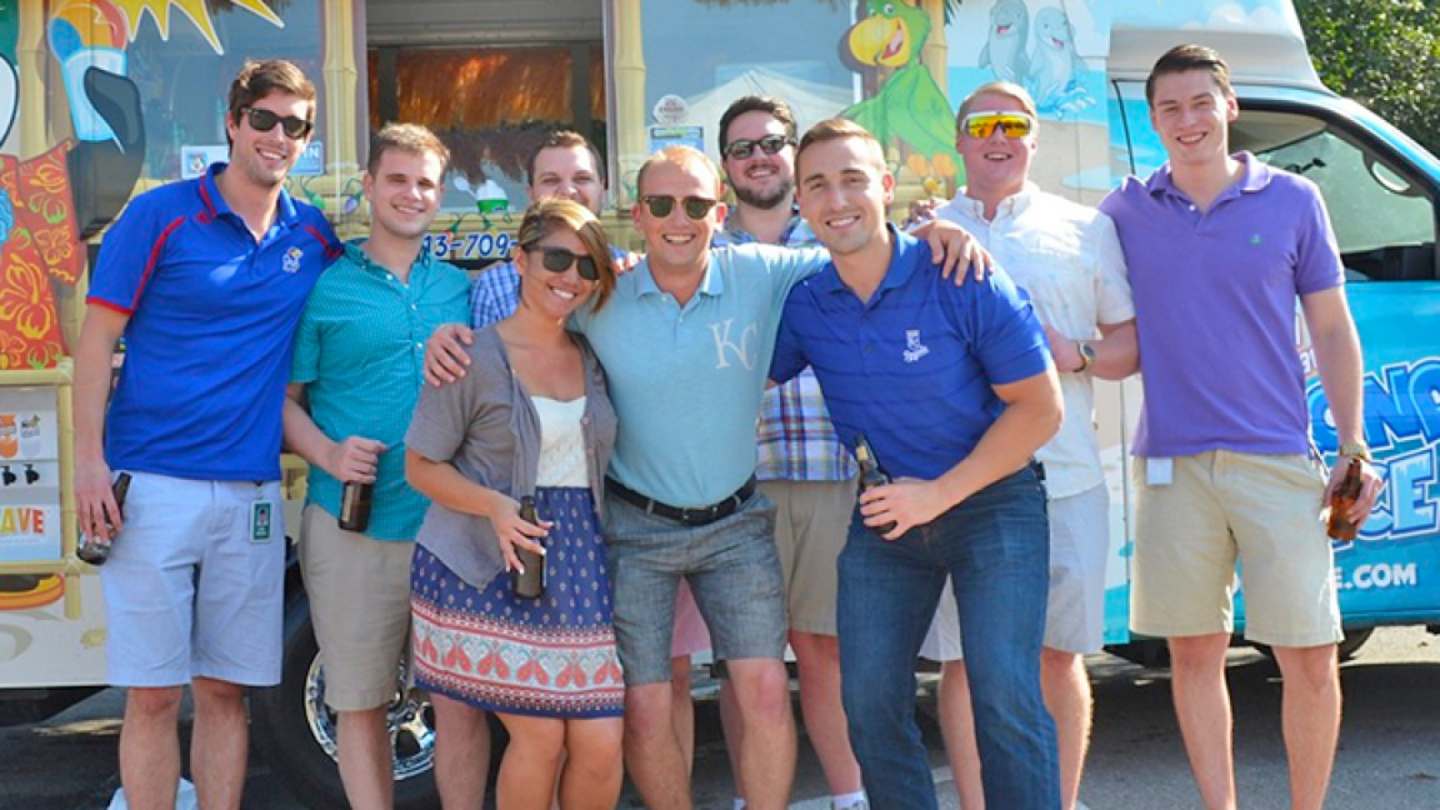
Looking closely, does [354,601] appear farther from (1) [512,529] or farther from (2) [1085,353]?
(2) [1085,353]

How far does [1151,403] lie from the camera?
419 centimetres

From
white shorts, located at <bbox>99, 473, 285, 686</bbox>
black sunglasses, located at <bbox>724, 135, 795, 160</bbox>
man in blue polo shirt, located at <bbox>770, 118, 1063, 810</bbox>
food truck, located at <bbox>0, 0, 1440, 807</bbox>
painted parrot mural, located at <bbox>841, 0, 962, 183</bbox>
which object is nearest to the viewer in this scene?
man in blue polo shirt, located at <bbox>770, 118, 1063, 810</bbox>

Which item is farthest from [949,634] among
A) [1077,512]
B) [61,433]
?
[61,433]

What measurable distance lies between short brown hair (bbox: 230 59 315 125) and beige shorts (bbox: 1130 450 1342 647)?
2.43 meters

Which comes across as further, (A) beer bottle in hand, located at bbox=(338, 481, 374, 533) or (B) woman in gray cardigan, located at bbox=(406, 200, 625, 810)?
(A) beer bottle in hand, located at bbox=(338, 481, 374, 533)

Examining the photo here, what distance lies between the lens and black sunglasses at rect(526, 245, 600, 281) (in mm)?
3609

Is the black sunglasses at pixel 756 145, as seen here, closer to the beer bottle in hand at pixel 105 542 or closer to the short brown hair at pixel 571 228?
the short brown hair at pixel 571 228

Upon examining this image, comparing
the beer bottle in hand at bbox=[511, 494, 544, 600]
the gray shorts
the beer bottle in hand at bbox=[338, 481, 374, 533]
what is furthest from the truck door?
the beer bottle in hand at bbox=[338, 481, 374, 533]

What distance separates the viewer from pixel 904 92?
491 cm

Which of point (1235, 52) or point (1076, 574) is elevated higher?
point (1235, 52)

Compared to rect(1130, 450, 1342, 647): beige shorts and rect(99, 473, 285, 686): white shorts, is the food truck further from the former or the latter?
rect(1130, 450, 1342, 647): beige shorts

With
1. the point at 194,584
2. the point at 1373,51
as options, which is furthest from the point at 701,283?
the point at 1373,51

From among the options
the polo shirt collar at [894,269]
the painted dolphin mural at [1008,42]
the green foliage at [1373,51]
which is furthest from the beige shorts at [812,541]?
the green foliage at [1373,51]

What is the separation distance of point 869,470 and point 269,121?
70.8 inches
